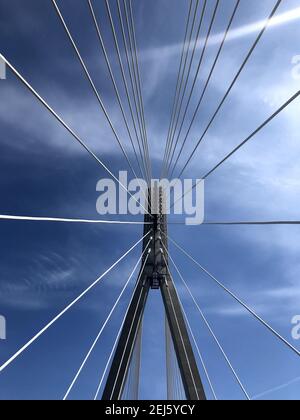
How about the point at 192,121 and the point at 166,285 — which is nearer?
the point at 192,121

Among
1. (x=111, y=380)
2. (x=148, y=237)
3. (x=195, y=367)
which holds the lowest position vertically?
(x=111, y=380)

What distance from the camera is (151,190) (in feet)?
47.0

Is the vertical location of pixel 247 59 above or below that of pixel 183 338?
above

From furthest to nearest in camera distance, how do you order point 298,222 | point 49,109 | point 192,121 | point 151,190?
point 151,190 < point 192,121 < point 49,109 < point 298,222

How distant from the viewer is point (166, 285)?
11836 millimetres

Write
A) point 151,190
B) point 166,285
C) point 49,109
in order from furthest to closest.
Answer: point 151,190
point 166,285
point 49,109

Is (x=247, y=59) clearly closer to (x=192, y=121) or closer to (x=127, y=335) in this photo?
(x=192, y=121)

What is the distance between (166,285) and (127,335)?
2005 mm
